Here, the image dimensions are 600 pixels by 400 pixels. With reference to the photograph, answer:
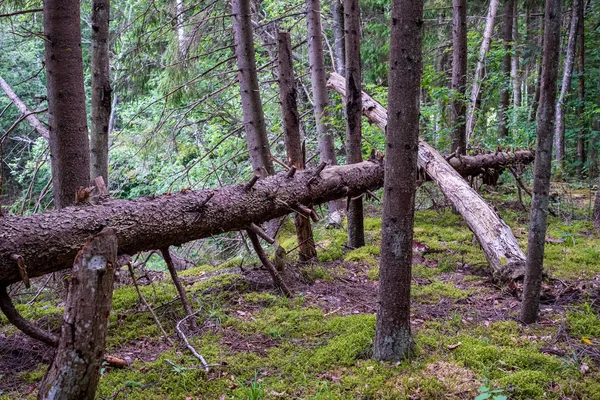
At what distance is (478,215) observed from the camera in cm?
605

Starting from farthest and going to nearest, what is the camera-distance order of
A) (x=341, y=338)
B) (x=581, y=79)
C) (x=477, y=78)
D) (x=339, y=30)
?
(x=581, y=79) → (x=339, y=30) → (x=477, y=78) → (x=341, y=338)

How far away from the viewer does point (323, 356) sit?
3.74 metres

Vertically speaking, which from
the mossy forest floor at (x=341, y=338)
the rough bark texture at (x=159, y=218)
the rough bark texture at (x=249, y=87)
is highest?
the rough bark texture at (x=249, y=87)

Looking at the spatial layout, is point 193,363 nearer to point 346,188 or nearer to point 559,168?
point 346,188

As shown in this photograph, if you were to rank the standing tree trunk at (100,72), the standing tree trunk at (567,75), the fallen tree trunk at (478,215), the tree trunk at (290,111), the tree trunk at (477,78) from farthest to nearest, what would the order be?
1. the standing tree trunk at (567,75)
2. the tree trunk at (477,78)
3. the tree trunk at (290,111)
4. the fallen tree trunk at (478,215)
5. the standing tree trunk at (100,72)

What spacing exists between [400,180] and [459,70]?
6352 millimetres

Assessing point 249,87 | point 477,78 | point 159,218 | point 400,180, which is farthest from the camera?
point 477,78

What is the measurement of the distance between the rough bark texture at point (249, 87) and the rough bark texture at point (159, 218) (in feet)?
4.72

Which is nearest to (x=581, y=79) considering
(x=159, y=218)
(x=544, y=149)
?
(x=544, y=149)

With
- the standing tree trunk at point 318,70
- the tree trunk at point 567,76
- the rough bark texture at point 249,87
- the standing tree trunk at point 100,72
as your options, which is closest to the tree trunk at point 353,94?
the rough bark texture at point 249,87

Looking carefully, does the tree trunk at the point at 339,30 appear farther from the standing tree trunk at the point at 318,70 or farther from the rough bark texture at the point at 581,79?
the rough bark texture at the point at 581,79

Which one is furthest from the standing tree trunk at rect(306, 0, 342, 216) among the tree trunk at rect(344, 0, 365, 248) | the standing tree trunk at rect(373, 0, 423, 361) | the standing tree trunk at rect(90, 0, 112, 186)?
the standing tree trunk at rect(373, 0, 423, 361)

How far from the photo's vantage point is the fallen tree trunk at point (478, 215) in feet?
17.3

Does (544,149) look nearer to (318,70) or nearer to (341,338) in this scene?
(341,338)
